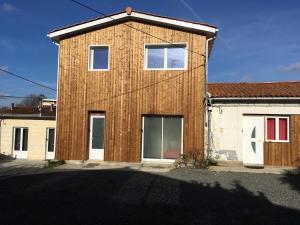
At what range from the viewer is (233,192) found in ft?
37.3

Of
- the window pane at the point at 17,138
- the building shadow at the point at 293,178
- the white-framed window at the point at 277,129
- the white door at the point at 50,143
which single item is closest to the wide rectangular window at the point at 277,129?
the white-framed window at the point at 277,129

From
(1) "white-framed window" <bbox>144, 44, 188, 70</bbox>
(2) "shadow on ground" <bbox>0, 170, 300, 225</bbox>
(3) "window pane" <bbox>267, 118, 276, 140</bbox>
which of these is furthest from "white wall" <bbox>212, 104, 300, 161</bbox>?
(2) "shadow on ground" <bbox>0, 170, 300, 225</bbox>

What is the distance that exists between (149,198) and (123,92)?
322 inches

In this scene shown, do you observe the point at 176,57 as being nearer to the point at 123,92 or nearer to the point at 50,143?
the point at 123,92

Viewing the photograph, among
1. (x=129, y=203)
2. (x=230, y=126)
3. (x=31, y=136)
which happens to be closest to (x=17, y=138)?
(x=31, y=136)

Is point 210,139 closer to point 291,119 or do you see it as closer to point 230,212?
point 291,119

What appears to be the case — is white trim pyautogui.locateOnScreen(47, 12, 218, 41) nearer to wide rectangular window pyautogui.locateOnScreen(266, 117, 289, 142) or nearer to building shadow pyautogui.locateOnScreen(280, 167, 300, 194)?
wide rectangular window pyautogui.locateOnScreen(266, 117, 289, 142)

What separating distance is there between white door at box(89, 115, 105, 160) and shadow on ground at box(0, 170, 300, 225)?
14.8ft

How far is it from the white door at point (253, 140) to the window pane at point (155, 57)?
4.55 m

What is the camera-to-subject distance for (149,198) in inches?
407

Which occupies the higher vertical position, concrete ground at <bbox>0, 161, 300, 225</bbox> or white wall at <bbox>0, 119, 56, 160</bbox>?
white wall at <bbox>0, 119, 56, 160</bbox>

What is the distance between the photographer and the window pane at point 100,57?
717 inches

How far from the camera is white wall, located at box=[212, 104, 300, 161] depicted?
1697cm

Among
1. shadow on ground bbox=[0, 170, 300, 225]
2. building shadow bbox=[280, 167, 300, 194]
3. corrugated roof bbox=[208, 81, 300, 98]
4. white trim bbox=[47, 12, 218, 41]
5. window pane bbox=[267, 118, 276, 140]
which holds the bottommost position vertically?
shadow on ground bbox=[0, 170, 300, 225]
